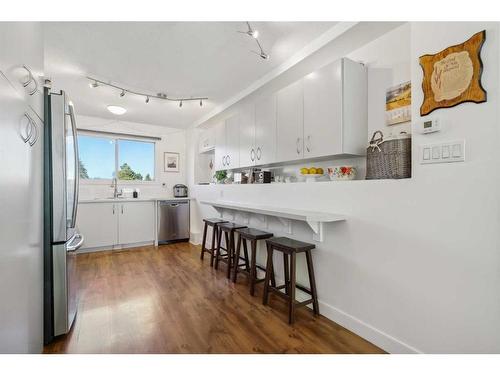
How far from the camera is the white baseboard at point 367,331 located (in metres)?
1.62

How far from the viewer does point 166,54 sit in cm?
250

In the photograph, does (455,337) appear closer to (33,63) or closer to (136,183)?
(33,63)

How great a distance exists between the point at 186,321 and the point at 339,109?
2.20m

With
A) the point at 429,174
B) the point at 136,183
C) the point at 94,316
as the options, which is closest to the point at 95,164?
the point at 136,183

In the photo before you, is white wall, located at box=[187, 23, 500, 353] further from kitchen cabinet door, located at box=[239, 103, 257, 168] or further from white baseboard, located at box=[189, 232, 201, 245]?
white baseboard, located at box=[189, 232, 201, 245]

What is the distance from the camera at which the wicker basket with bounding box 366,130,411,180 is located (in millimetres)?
1638

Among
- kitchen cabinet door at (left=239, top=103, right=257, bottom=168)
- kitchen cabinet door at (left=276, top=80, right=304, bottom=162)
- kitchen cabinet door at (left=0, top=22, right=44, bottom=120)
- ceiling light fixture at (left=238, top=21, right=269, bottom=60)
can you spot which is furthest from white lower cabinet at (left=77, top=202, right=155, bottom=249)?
ceiling light fixture at (left=238, top=21, right=269, bottom=60)

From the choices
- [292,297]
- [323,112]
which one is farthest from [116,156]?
[292,297]

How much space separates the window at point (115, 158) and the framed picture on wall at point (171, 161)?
251 millimetres

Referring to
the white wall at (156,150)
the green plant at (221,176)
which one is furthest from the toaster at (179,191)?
the green plant at (221,176)

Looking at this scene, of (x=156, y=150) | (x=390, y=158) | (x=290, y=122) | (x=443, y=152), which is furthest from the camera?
(x=156, y=150)

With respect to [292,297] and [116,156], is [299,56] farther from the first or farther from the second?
[116,156]

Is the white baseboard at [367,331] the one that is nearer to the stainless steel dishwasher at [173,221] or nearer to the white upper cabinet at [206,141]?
the white upper cabinet at [206,141]

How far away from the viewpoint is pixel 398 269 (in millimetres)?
1653
